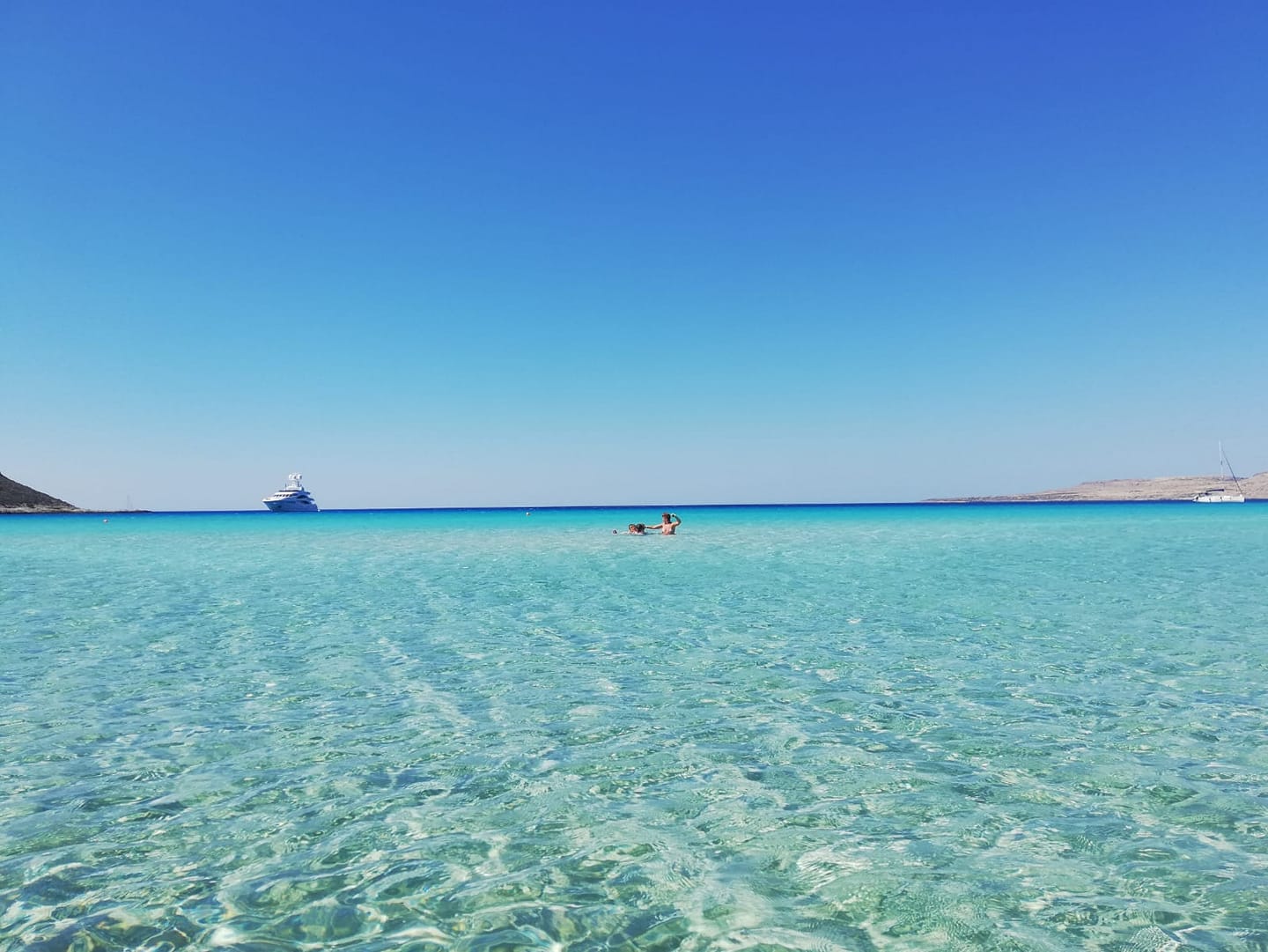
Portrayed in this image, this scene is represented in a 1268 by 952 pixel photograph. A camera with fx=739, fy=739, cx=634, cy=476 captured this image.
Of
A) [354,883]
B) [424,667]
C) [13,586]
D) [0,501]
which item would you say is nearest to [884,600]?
[424,667]

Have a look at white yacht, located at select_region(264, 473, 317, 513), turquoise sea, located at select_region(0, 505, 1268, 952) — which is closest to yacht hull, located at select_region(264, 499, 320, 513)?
white yacht, located at select_region(264, 473, 317, 513)

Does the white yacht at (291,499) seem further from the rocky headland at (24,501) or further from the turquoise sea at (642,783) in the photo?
the turquoise sea at (642,783)

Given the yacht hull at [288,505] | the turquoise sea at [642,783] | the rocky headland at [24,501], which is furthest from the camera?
the yacht hull at [288,505]

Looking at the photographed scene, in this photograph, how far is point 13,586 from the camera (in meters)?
24.8

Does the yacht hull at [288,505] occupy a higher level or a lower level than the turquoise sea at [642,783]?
higher

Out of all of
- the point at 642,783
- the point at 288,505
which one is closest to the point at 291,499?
the point at 288,505

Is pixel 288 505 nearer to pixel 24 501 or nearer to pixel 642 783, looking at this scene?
pixel 24 501

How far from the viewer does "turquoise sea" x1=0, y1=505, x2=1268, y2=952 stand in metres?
4.67

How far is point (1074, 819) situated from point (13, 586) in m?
30.9

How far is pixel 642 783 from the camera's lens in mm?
6941

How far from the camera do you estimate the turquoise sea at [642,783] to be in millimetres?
4672

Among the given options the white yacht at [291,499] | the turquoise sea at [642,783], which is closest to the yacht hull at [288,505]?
the white yacht at [291,499]

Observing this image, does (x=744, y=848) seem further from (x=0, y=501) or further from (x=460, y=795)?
(x=0, y=501)

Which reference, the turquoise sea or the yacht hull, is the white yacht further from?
the turquoise sea
